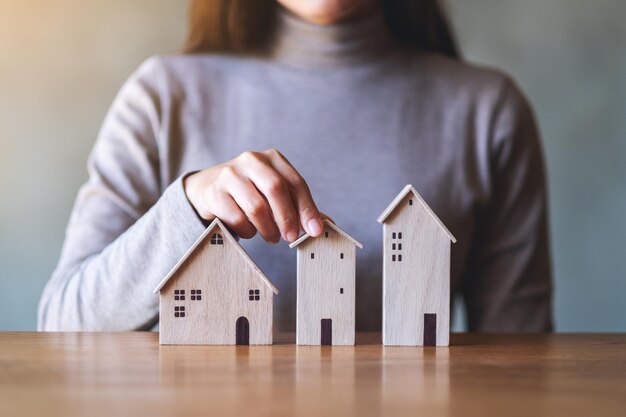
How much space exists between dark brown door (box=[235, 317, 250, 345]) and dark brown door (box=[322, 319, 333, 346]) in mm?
81

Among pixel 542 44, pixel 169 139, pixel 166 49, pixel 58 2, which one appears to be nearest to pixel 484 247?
pixel 542 44

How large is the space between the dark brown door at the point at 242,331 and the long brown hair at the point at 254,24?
693mm

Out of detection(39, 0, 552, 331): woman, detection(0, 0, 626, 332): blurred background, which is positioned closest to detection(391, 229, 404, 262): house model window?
detection(39, 0, 552, 331): woman

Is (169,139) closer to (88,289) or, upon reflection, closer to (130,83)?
(130,83)

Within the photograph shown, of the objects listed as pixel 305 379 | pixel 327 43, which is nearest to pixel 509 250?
pixel 327 43

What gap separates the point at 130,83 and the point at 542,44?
0.81 meters

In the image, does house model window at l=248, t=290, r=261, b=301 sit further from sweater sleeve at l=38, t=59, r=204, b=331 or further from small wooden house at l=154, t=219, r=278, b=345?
sweater sleeve at l=38, t=59, r=204, b=331

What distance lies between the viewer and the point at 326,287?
0.77m

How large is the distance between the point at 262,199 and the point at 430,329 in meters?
0.23

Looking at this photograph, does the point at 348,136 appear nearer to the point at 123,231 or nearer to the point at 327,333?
the point at 123,231

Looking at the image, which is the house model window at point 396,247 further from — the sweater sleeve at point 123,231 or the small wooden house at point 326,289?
the sweater sleeve at point 123,231

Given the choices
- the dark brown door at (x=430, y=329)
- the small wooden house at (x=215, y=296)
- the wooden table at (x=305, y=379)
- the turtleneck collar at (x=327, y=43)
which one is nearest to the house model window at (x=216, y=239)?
the small wooden house at (x=215, y=296)

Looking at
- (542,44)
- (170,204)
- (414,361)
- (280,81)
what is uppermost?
(542,44)

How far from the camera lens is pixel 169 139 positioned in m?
1.25
